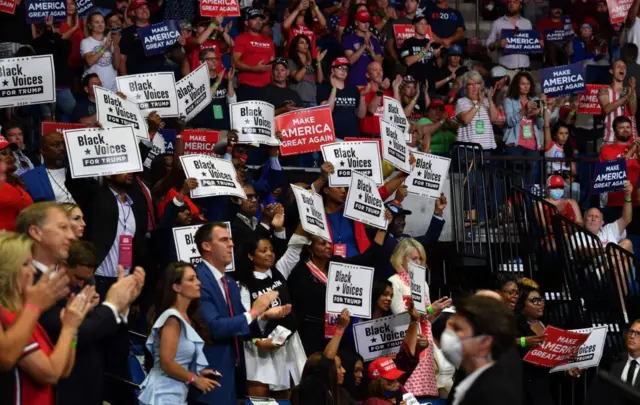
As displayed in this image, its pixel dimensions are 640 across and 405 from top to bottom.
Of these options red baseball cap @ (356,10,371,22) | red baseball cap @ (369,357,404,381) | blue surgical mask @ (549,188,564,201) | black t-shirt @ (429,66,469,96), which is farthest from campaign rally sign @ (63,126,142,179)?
black t-shirt @ (429,66,469,96)

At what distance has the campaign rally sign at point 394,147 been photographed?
12.3m

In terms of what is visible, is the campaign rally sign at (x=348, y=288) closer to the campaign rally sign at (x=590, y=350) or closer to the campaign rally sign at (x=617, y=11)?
the campaign rally sign at (x=590, y=350)

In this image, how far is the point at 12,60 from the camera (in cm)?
1105

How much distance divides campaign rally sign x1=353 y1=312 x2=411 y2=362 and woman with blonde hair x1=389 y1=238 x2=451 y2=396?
6.9 inches

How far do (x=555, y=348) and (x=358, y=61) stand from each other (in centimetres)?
609

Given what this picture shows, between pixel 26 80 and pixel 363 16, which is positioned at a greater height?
pixel 26 80

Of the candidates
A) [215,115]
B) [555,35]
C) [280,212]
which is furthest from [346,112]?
[555,35]

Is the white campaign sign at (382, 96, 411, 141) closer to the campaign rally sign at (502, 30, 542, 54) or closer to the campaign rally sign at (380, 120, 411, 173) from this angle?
the campaign rally sign at (380, 120, 411, 173)

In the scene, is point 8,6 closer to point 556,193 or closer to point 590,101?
point 556,193

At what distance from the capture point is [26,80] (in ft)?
36.3

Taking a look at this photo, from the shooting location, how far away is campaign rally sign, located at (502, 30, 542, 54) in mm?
17391

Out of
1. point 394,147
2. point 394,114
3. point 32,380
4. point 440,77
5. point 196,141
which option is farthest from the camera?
point 440,77

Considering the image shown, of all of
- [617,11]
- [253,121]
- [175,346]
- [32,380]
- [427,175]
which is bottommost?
[427,175]

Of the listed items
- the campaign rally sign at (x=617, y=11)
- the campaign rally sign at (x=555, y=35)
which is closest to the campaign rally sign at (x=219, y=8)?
the campaign rally sign at (x=555, y=35)
